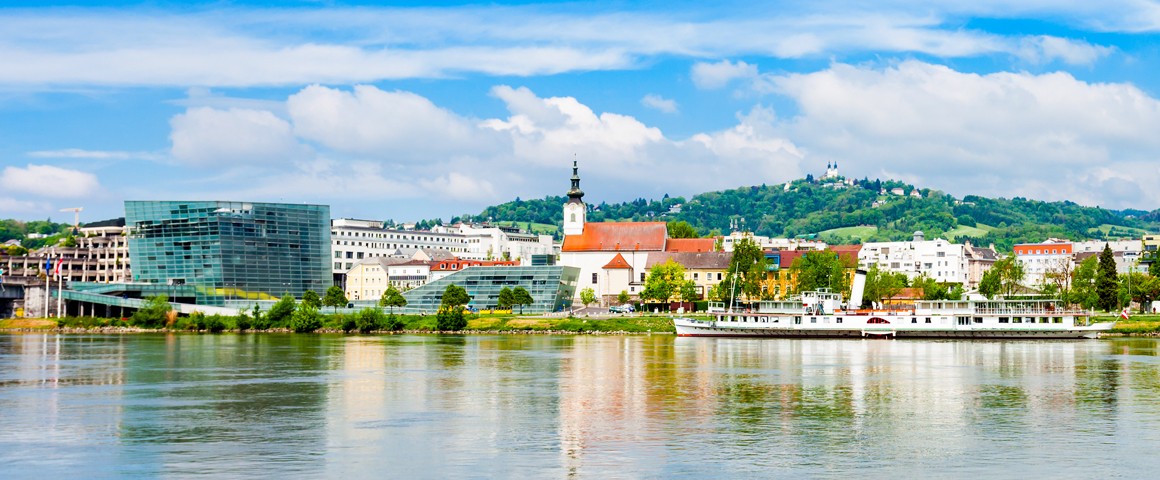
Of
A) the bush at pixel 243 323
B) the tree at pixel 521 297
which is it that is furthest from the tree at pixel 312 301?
the tree at pixel 521 297

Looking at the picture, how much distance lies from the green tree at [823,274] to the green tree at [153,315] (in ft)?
204

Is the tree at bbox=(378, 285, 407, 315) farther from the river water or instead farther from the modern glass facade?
the river water

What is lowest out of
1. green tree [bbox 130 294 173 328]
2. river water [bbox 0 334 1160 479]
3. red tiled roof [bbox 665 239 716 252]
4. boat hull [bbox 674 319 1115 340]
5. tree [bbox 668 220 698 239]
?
river water [bbox 0 334 1160 479]

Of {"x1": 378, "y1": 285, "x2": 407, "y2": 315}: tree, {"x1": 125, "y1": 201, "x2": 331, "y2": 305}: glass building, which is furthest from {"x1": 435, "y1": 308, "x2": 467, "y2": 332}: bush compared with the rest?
{"x1": 125, "y1": 201, "x2": 331, "y2": 305}: glass building

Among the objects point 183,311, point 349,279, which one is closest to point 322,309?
point 183,311

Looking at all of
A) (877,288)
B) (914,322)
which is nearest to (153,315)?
(914,322)

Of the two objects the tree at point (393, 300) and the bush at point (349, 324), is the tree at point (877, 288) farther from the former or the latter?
the bush at point (349, 324)

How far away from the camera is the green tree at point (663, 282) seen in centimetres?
13600

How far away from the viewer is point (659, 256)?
157750mm

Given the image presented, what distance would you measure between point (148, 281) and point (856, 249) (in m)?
94.6

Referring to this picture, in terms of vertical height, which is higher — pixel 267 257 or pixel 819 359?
pixel 267 257

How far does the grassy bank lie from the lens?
110 m

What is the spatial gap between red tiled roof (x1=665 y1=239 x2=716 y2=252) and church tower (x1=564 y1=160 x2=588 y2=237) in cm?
1210

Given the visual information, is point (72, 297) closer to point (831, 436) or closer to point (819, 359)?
point (819, 359)
